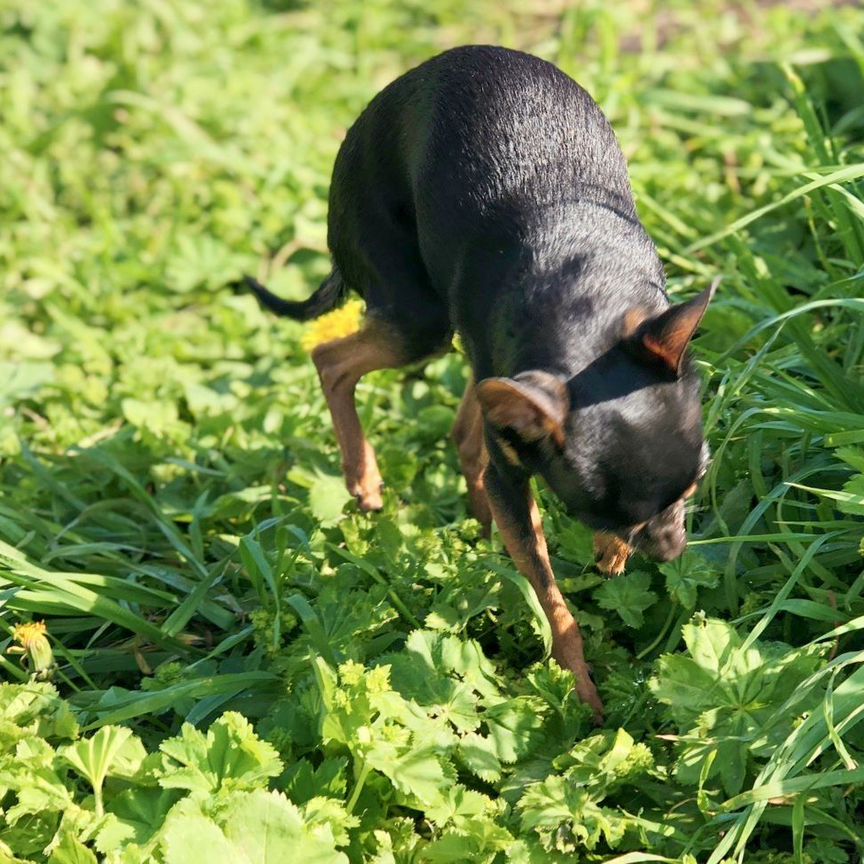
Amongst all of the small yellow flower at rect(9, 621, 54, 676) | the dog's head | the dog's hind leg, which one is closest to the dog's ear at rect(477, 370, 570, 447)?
the dog's head

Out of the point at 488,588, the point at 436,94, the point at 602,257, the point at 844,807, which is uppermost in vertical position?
the point at 436,94

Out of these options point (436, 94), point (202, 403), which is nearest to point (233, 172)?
point (202, 403)

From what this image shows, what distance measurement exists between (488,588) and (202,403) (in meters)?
1.74

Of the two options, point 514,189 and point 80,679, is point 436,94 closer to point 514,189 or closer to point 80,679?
point 514,189

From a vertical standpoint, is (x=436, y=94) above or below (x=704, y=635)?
above

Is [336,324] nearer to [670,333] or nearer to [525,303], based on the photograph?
[525,303]

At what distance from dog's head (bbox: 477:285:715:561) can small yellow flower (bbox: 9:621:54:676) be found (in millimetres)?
1331

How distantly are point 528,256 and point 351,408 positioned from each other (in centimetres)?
103

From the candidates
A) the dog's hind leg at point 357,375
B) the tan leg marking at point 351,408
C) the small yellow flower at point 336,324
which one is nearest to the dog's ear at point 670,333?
the dog's hind leg at point 357,375

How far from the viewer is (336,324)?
4.42 meters

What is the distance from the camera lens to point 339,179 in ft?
12.8

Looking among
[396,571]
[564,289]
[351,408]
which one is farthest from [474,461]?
[564,289]

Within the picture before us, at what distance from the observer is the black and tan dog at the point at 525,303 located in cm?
285

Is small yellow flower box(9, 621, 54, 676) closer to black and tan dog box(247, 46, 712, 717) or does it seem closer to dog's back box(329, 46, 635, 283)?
black and tan dog box(247, 46, 712, 717)
